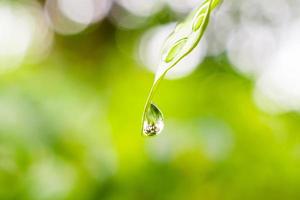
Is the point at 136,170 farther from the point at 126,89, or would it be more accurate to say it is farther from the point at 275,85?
the point at 275,85

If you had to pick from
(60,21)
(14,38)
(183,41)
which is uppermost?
(60,21)

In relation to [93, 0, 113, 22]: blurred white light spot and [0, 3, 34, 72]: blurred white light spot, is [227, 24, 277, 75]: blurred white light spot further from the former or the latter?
[0, 3, 34, 72]: blurred white light spot

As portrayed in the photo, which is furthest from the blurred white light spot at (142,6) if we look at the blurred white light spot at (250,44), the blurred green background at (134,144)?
the blurred green background at (134,144)

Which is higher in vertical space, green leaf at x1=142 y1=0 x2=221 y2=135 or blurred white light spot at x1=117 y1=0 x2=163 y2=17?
blurred white light spot at x1=117 y1=0 x2=163 y2=17

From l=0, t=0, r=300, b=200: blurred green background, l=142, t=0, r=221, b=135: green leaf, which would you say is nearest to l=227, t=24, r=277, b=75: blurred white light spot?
l=0, t=0, r=300, b=200: blurred green background

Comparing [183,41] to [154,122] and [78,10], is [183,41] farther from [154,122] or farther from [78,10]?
[78,10]

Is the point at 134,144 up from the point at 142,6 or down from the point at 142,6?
down

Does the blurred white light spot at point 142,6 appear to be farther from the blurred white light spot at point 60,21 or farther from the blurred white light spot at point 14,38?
the blurred white light spot at point 14,38

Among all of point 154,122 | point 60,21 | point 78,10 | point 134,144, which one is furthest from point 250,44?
point 154,122

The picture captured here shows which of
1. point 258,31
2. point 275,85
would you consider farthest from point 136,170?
point 258,31
